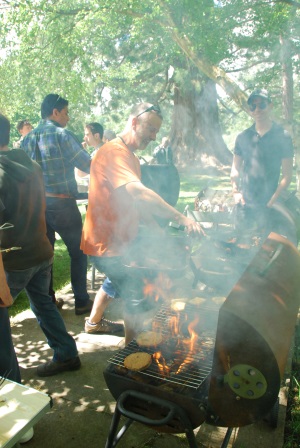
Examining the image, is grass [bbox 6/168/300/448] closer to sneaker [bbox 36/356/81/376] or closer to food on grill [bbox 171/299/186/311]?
food on grill [bbox 171/299/186/311]

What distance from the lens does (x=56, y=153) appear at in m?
4.15

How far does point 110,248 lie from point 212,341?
1.22 metres

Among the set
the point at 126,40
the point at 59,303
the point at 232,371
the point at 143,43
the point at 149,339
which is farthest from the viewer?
the point at 143,43

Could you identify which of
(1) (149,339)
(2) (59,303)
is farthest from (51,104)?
(1) (149,339)

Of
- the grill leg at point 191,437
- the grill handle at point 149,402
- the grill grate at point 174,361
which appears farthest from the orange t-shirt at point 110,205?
the grill leg at point 191,437

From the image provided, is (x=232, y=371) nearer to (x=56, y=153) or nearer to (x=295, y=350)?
(x=295, y=350)

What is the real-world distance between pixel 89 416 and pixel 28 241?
5.07 ft

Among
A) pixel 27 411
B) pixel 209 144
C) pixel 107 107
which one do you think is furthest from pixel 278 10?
pixel 107 107

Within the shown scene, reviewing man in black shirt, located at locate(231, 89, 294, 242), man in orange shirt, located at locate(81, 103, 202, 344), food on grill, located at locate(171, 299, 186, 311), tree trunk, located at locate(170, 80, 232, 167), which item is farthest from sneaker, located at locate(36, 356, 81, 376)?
tree trunk, located at locate(170, 80, 232, 167)

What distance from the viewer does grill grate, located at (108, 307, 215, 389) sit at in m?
2.10

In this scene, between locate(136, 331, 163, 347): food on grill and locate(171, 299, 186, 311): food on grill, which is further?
locate(171, 299, 186, 311): food on grill

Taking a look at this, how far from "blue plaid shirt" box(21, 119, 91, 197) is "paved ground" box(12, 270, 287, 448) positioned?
187cm

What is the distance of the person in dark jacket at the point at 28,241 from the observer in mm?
2660

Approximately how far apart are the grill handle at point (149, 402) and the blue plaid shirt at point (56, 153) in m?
2.79
